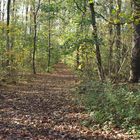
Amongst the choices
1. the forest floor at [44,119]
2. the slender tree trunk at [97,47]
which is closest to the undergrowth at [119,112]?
the forest floor at [44,119]

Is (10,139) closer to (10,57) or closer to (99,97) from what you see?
(99,97)

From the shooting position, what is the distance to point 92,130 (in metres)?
8.90

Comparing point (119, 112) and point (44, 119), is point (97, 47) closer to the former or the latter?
point (44, 119)

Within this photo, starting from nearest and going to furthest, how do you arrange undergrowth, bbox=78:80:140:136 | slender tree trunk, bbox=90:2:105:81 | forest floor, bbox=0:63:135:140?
forest floor, bbox=0:63:135:140
undergrowth, bbox=78:80:140:136
slender tree trunk, bbox=90:2:105:81

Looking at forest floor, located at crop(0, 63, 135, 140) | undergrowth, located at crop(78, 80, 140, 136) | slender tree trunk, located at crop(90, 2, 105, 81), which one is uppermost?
slender tree trunk, located at crop(90, 2, 105, 81)

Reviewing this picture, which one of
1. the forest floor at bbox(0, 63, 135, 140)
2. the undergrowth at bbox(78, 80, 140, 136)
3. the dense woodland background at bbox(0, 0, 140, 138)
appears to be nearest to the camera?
the forest floor at bbox(0, 63, 135, 140)

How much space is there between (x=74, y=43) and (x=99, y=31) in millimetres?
1735

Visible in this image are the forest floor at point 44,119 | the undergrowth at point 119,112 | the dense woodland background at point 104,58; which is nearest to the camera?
the forest floor at point 44,119

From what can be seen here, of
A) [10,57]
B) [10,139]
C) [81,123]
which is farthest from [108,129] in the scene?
[10,57]

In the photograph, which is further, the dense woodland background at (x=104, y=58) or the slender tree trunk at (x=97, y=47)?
the slender tree trunk at (x=97, y=47)

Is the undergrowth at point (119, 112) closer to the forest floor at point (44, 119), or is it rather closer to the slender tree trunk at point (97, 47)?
the forest floor at point (44, 119)

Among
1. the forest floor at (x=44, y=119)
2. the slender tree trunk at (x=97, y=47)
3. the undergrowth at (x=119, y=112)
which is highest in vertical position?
the slender tree trunk at (x=97, y=47)

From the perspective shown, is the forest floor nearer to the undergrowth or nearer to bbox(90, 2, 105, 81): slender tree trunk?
the undergrowth

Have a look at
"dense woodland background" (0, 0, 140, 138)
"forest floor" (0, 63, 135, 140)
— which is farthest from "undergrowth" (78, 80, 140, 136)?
"forest floor" (0, 63, 135, 140)
